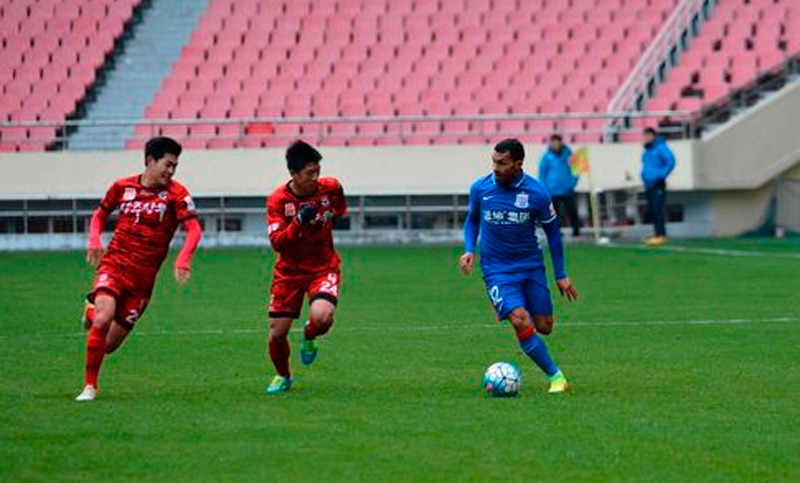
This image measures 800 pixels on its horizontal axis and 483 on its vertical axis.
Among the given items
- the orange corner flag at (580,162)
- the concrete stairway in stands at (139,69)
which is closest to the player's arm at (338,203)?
the orange corner flag at (580,162)

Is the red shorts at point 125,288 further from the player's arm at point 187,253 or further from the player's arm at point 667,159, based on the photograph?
the player's arm at point 667,159

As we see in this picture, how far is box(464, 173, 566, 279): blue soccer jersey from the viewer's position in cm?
1277

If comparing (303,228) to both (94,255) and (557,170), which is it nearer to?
(94,255)

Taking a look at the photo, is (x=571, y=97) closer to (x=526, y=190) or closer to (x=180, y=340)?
(x=180, y=340)

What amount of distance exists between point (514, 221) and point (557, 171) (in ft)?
65.0

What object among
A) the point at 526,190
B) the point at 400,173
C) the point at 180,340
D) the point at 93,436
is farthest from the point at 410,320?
the point at 400,173

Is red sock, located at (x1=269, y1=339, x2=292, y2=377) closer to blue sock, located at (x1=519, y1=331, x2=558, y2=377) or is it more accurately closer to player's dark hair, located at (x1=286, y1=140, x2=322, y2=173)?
player's dark hair, located at (x1=286, y1=140, x2=322, y2=173)

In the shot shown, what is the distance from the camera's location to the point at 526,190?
1278cm

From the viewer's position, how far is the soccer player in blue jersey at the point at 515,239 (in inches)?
499

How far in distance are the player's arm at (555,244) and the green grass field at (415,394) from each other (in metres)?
0.69

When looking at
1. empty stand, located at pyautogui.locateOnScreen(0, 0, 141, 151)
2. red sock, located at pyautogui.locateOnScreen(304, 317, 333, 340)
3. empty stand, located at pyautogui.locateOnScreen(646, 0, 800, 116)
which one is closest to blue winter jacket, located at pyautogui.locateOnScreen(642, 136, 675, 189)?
empty stand, located at pyautogui.locateOnScreen(646, 0, 800, 116)

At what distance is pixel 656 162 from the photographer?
32094 mm

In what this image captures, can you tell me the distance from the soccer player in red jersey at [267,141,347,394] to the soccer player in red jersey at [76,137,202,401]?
0.63m

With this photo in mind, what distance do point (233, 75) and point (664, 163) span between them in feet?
35.2
